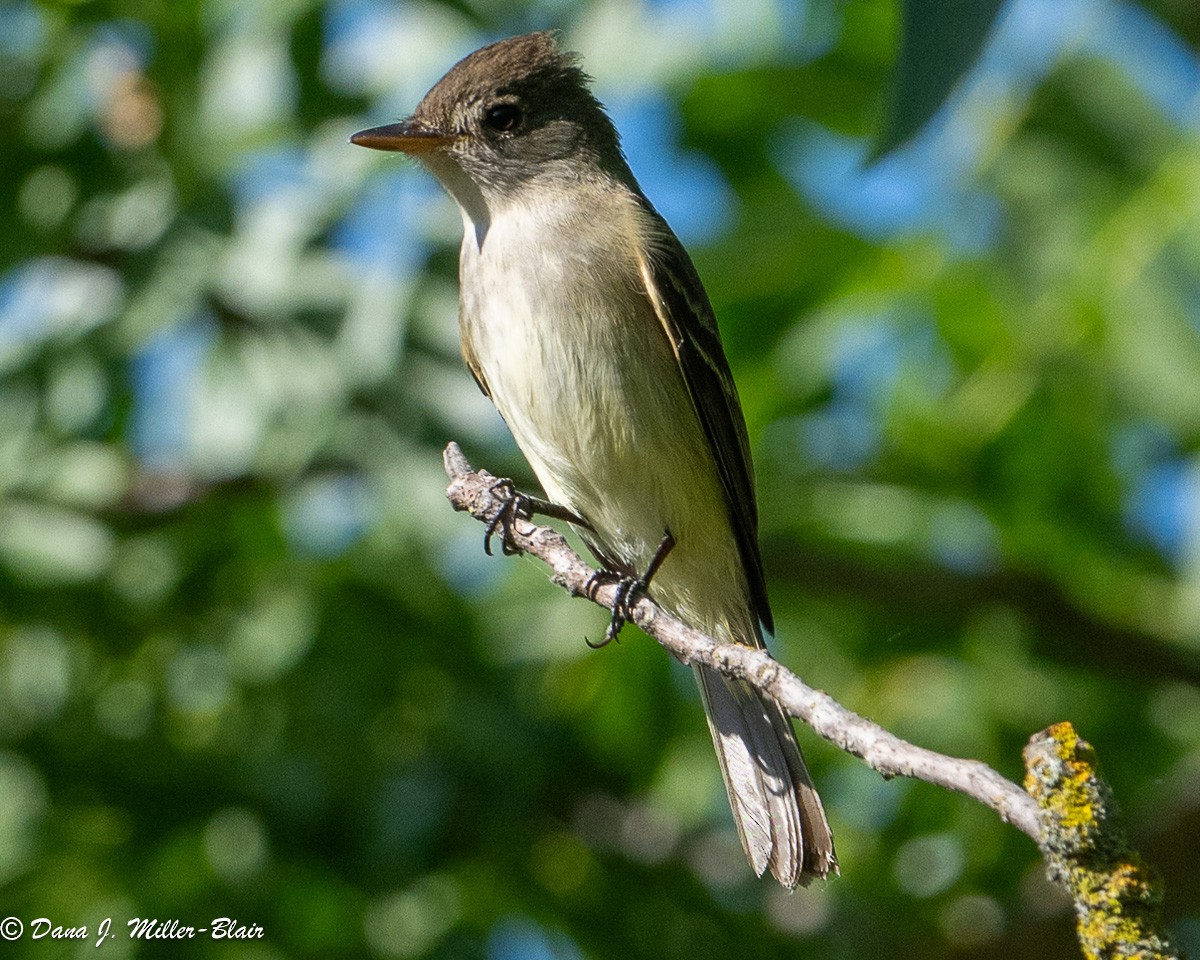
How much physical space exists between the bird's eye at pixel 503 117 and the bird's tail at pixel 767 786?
1.96 m

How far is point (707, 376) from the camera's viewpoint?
15.5 feet

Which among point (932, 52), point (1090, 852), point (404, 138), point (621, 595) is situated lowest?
point (621, 595)

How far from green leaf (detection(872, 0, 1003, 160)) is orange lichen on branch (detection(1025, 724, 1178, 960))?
2.86ft

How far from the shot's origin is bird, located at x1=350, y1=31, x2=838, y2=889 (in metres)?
4.37

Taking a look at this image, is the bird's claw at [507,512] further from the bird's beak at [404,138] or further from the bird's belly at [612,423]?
the bird's beak at [404,138]

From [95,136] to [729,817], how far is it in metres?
3.45

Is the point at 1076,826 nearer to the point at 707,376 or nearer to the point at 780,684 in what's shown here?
the point at 780,684

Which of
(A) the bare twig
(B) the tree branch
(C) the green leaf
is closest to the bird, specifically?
(A) the bare twig

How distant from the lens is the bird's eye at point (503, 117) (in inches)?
199

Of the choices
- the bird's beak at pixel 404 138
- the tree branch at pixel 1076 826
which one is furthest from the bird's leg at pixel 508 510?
the tree branch at pixel 1076 826

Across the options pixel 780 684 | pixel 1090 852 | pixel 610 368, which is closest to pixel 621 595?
pixel 610 368

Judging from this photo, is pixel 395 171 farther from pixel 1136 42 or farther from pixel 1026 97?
pixel 1136 42

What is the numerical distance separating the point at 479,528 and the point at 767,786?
1920 mm

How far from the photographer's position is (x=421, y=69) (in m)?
6.20
